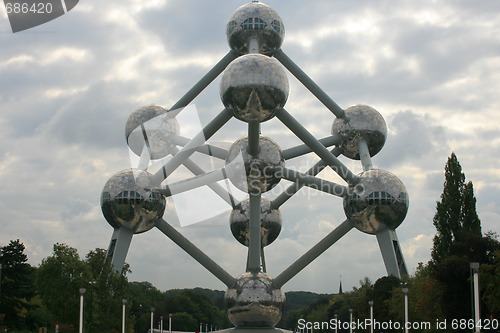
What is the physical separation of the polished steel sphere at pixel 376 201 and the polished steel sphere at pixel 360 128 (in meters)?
2.52

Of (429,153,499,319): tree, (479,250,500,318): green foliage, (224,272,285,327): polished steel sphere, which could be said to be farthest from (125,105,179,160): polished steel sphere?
(479,250,500,318): green foliage

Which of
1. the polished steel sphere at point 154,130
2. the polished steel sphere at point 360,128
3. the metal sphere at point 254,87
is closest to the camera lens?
the metal sphere at point 254,87

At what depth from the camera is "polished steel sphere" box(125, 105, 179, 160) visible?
80.4 ft

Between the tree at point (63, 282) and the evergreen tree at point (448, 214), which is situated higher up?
the evergreen tree at point (448, 214)

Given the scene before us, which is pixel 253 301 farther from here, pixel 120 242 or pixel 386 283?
pixel 386 283

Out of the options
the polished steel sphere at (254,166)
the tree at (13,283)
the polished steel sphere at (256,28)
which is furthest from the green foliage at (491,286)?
the tree at (13,283)

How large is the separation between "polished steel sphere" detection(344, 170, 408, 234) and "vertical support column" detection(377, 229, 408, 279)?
482 millimetres

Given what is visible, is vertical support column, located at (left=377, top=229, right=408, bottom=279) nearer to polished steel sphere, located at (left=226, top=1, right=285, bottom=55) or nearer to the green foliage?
the green foliage

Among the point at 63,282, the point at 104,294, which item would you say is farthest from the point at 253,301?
the point at 63,282

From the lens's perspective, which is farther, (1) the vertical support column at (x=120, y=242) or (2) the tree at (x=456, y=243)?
(2) the tree at (x=456, y=243)

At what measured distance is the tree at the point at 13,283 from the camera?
3309 centimetres

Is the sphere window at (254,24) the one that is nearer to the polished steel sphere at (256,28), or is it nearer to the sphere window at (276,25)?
the polished steel sphere at (256,28)

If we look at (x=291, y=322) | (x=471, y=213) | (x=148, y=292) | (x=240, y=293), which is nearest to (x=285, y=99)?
(x=240, y=293)

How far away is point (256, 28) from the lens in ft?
74.2
